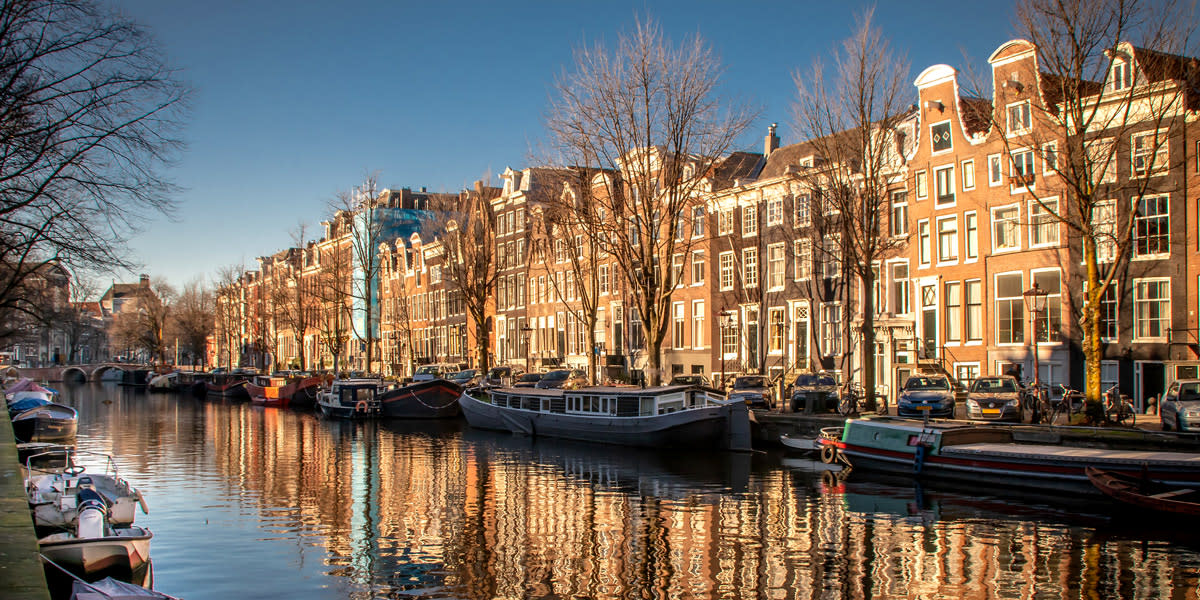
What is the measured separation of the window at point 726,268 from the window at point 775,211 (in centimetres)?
418

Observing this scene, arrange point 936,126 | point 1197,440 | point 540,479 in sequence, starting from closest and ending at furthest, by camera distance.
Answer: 1. point 1197,440
2. point 540,479
3. point 936,126

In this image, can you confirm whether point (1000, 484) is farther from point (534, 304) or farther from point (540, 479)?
point (534, 304)

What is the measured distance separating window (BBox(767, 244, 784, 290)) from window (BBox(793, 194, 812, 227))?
7.53 ft

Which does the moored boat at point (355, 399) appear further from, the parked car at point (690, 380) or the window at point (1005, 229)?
the window at point (1005, 229)

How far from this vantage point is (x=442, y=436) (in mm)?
48375

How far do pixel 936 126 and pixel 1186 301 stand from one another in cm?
1449

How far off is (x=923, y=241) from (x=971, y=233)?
9.38 feet

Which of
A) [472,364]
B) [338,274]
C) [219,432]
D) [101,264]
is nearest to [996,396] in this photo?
[101,264]

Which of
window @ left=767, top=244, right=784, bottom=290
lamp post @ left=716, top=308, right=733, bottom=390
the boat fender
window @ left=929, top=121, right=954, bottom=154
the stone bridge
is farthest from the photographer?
the stone bridge

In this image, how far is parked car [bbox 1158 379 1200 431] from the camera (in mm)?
29344

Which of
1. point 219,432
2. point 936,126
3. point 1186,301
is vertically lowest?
point 219,432

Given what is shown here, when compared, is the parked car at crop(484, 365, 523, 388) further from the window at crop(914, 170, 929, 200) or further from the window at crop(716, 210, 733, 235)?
the window at crop(914, 170, 929, 200)

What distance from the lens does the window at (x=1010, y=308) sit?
42938 mm


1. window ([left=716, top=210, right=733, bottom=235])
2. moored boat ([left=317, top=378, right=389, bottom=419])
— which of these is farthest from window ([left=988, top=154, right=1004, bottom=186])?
moored boat ([left=317, top=378, right=389, bottom=419])
